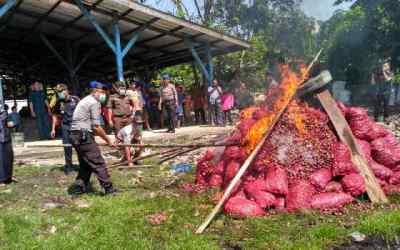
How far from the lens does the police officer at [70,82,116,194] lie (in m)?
6.29

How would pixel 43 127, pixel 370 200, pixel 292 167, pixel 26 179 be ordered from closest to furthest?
1. pixel 370 200
2. pixel 292 167
3. pixel 26 179
4. pixel 43 127

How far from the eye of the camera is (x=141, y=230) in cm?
473

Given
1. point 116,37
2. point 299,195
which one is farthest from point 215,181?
point 116,37

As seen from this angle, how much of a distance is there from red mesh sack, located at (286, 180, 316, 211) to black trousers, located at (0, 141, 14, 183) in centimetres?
528

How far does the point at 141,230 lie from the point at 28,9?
11151 mm

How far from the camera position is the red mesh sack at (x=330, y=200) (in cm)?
502

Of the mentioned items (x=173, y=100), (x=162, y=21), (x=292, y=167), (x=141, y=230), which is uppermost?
(x=162, y=21)

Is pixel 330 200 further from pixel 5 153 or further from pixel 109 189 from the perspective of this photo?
pixel 5 153

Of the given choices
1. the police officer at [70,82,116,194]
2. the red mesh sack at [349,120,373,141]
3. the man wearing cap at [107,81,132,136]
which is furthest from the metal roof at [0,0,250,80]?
the red mesh sack at [349,120,373,141]

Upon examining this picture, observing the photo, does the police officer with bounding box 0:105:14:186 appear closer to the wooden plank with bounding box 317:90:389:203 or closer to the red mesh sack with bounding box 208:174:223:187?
the red mesh sack with bounding box 208:174:223:187

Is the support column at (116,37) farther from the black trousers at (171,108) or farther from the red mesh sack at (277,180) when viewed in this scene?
the red mesh sack at (277,180)

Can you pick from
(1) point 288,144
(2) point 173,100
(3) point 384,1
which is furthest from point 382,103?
(1) point 288,144

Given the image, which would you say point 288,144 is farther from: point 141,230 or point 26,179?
point 26,179

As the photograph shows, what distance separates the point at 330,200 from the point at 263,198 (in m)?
0.83
